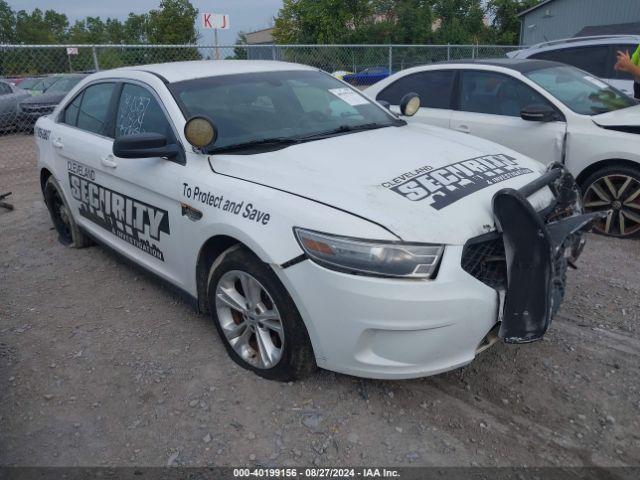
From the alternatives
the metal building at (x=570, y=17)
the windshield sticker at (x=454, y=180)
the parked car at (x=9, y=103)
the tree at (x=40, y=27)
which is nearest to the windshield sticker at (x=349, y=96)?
the windshield sticker at (x=454, y=180)

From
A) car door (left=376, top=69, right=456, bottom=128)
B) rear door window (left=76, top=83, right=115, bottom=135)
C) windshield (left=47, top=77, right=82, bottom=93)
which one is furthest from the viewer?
windshield (left=47, top=77, right=82, bottom=93)

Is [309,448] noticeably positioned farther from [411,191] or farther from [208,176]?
[208,176]

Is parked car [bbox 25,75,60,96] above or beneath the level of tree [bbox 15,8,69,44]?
beneath

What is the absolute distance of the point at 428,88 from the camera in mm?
5949

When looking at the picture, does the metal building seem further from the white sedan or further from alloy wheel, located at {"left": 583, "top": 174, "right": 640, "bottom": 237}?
the white sedan

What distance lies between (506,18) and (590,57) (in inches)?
1264

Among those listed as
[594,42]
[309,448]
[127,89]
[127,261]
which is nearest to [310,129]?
[127,89]

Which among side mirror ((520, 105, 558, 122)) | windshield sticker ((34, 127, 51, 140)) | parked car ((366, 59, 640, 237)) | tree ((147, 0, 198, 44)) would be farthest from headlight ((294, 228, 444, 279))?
tree ((147, 0, 198, 44))

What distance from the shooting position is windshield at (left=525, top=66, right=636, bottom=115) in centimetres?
506

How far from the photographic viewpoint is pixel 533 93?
5.15 m

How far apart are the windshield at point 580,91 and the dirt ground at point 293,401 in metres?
2.04

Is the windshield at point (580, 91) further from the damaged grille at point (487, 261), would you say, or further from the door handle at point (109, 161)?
the door handle at point (109, 161)

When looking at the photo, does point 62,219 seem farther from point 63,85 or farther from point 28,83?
point 28,83

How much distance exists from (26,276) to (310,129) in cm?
286
